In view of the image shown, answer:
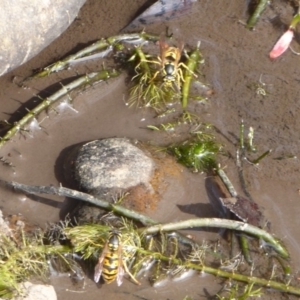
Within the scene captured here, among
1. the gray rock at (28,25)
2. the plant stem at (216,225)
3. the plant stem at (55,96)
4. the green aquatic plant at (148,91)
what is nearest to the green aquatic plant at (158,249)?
the plant stem at (216,225)

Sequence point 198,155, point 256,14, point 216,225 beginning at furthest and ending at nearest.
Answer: point 256,14, point 198,155, point 216,225

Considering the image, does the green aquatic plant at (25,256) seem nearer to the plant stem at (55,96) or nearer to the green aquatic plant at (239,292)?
the plant stem at (55,96)

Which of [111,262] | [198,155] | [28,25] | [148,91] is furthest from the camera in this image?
[148,91]

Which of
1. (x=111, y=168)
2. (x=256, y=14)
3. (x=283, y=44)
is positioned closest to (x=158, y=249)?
(x=111, y=168)

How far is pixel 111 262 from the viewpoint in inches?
163

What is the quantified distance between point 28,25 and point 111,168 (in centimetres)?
135

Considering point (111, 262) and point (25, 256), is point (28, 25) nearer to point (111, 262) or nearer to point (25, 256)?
point (25, 256)

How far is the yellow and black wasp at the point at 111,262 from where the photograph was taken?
4.16m

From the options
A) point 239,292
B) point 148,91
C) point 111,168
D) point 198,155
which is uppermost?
point 148,91

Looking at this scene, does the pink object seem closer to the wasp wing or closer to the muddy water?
the muddy water

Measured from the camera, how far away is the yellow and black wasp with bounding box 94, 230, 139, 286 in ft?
13.6

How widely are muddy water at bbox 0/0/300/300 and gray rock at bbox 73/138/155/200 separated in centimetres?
22

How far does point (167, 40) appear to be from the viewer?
554cm

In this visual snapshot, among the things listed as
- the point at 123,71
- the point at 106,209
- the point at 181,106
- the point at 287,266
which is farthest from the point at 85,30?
the point at 287,266
